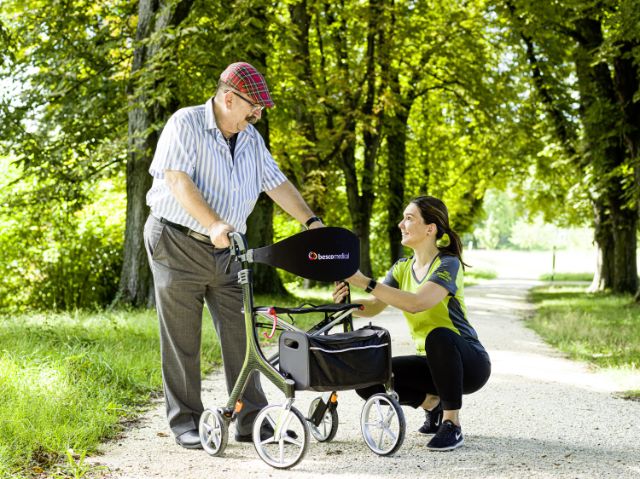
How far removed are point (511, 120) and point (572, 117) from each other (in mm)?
1522

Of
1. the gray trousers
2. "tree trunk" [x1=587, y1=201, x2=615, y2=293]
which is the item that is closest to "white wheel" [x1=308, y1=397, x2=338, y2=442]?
the gray trousers

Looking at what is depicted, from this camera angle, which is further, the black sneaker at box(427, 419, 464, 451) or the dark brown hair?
the dark brown hair

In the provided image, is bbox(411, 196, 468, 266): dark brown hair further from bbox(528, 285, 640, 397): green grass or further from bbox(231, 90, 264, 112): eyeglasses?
bbox(528, 285, 640, 397): green grass

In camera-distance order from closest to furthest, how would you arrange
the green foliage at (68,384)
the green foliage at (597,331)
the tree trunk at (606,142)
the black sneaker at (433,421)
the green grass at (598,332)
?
1. the green foliage at (68,384)
2. the black sneaker at (433,421)
3. the green grass at (598,332)
4. the green foliage at (597,331)
5. the tree trunk at (606,142)

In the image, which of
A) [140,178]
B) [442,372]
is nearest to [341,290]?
[442,372]

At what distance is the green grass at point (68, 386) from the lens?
4.64m

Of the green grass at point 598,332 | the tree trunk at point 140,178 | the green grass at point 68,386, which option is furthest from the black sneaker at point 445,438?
the tree trunk at point 140,178

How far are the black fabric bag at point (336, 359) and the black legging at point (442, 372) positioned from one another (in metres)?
0.47

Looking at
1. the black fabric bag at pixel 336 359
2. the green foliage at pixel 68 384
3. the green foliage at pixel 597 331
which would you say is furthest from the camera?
the green foliage at pixel 597 331

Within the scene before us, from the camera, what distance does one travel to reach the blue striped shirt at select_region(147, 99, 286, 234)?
4.64m

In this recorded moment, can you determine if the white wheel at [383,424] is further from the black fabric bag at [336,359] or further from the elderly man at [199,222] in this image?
the elderly man at [199,222]

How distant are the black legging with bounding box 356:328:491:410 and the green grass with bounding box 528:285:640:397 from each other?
271 centimetres

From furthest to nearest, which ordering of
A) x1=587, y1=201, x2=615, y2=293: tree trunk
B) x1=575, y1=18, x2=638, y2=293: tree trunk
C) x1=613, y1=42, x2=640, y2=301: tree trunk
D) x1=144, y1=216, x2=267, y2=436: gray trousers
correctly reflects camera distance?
1. x1=587, y1=201, x2=615, y2=293: tree trunk
2. x1=575, y1=18, x2=638, y2=293: tree trunk
3. x1=613, y1=42, x2=640, y2=301: tree trunk
4. x1=144, y1=216, x2=267, y2=436: gray trousers

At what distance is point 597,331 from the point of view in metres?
11.7
